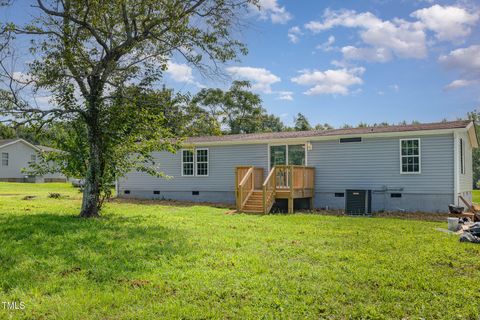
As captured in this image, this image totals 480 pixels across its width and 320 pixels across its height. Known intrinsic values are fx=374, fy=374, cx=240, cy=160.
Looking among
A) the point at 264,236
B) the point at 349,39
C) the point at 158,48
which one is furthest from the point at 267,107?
the point at 264,236

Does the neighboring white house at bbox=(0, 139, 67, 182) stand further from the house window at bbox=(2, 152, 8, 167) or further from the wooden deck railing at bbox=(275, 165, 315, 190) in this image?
the wooden deck railing at bbox=(275, 165, 315, 190)

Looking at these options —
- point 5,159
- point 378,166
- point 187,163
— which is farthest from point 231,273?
point 5,159

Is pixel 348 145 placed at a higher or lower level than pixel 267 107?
lower

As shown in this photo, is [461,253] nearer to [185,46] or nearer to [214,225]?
[214,225]

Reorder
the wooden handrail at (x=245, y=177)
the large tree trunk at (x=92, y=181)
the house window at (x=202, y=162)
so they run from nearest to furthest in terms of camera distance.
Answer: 1. the large tree trunk at (x=92, y=181)
2. the wooden handrail at (x=245, y=177)
3. the house window at (x=202, y=162)

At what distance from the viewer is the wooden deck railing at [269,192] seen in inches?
491

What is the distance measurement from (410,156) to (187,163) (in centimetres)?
960

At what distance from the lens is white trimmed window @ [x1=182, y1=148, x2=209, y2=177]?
680 inches

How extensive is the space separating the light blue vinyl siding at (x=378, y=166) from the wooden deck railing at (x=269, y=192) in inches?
97.7

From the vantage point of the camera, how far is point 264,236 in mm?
7738

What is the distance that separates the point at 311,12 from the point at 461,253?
923 centimetres

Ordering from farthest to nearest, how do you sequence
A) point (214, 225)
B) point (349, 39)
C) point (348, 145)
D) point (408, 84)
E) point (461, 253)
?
Result: point (408, 84) < point (349, 39) < point (348, 145) < point (214, 225) < point (461, 253)

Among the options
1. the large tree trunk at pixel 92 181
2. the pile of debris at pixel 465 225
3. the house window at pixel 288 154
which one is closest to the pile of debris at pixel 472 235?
the pile of debris at pixel 465 225

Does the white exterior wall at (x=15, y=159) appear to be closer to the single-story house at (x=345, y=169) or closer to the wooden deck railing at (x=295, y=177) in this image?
the single-story house at (x=345, y=169)
